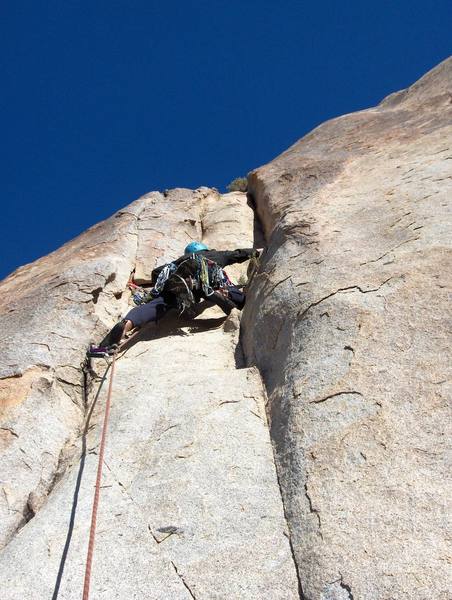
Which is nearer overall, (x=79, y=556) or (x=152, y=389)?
(x=79, y=556)

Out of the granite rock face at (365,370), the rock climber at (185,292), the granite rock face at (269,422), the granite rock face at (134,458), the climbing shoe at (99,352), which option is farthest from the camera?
the rock climber at (185,292)

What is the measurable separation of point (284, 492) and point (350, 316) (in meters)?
1.63

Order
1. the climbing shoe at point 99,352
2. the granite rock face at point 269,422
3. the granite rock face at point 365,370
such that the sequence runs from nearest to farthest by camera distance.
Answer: the granite rock face at point 365,370 < the granite rock face at point 269,422 < the climbing shoe at point 99,352

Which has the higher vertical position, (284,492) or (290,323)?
(290,323)

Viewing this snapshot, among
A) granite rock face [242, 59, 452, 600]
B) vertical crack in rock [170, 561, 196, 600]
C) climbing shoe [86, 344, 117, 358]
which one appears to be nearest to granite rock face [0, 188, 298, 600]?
vertical crack in rock [170, 561, 196, 600]

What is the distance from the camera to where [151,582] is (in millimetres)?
3779

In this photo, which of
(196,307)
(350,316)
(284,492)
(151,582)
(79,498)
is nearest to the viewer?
(151,582)

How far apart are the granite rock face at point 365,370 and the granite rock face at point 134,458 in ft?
1.00

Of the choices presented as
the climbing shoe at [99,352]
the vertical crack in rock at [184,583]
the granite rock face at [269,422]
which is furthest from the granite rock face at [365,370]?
the climbing shoe at [99,352]

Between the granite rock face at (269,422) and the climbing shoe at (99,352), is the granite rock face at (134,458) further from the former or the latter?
the climbing shoe at (99,352)

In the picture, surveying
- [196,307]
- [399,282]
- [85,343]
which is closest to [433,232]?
[399,282]

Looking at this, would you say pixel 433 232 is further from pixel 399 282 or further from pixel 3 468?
pixel 3 468

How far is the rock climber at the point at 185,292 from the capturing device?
750cm

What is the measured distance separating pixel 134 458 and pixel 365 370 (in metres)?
1.95
